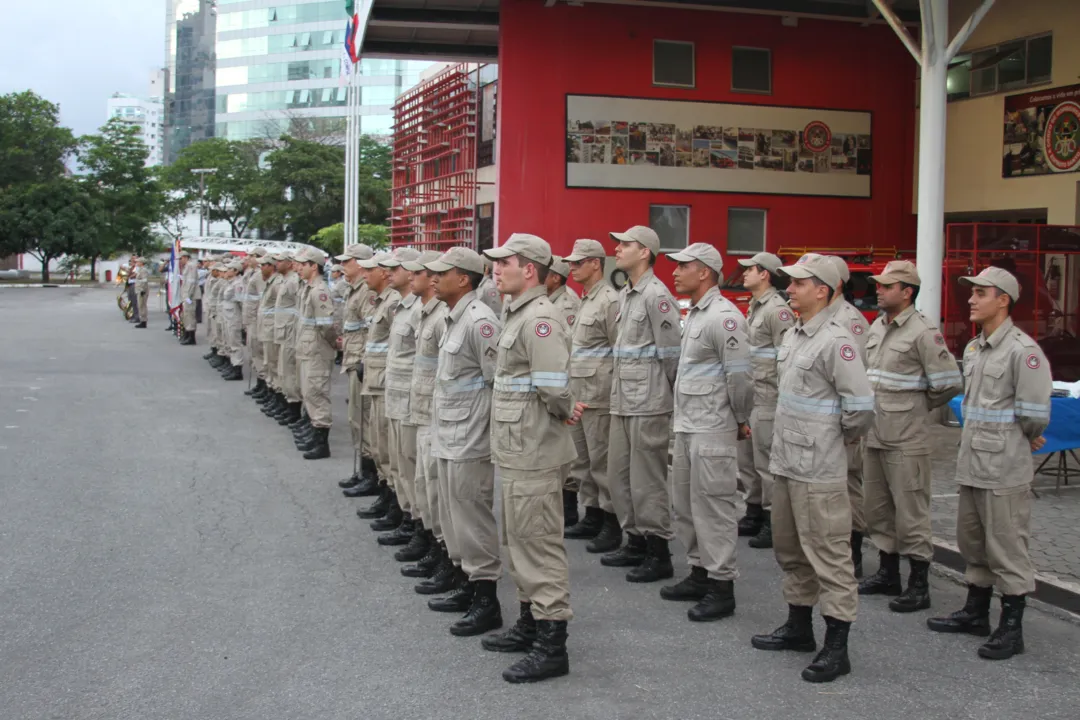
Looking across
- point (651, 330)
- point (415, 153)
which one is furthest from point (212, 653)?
point (415, 153)

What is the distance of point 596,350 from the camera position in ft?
27.0

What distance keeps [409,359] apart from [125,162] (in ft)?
212

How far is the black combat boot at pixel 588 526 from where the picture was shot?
8.41m

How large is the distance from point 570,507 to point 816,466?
346 cm

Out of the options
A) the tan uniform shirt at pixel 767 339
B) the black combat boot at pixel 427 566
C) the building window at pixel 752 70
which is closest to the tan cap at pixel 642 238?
the tan uniform shirt at pixel 767 339

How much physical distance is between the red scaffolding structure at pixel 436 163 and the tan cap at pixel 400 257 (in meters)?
13.9

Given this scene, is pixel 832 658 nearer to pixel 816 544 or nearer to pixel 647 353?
pixel 816 544

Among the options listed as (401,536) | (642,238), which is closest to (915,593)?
(642,238)

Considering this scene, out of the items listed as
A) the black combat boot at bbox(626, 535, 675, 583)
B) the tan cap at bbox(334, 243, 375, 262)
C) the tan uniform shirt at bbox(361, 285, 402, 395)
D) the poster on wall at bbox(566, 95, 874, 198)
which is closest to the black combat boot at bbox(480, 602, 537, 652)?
the black combat boot at bbox(626, 535, 675, 583)

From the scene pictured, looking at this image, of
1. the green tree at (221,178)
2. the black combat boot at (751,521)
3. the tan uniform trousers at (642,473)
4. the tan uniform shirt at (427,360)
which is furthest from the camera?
the green tree at (221,178)

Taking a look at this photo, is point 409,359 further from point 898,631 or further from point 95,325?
point 95,325

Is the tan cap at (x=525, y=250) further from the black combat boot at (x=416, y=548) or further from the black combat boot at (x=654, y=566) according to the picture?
the black combat boot at (x=416, y=548)

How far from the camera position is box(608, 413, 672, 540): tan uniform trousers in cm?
727

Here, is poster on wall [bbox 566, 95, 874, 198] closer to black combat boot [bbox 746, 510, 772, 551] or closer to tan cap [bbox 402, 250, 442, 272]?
black combat boot [bbox 746, 510, 772, 551]
